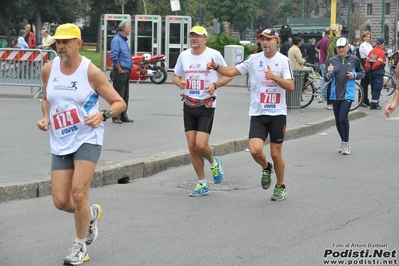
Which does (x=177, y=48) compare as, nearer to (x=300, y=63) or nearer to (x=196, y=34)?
(x=300, y=63)

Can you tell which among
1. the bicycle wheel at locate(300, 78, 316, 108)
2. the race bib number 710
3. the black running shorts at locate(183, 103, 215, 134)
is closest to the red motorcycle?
the bicycle wheel at locate(300, 78, 316, 108)

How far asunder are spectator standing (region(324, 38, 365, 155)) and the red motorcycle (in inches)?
683

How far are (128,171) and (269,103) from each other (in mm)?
2342

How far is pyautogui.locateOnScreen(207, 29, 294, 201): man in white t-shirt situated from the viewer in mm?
9508

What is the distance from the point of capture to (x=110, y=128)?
1560 centimetres

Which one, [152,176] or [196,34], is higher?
[196,34]

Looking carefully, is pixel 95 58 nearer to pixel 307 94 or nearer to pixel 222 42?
pixel 222 42

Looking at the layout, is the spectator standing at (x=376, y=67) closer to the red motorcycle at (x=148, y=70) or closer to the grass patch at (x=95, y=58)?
the red motorcycle at (x=148, y=70)

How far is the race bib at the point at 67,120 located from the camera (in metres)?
6.68

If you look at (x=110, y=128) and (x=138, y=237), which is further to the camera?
(x=110, y=128)

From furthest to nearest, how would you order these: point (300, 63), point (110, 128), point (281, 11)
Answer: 1. point (281, 11)
2. point (300, 63)
3. point (110, 128)

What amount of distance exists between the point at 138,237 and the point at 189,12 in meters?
85.4

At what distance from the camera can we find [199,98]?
9.82 meters

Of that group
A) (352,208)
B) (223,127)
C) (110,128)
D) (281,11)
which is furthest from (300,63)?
(281,11)
